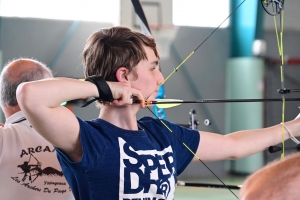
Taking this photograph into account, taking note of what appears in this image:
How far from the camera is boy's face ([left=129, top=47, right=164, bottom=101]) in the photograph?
1626 mm

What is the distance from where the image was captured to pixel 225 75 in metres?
7.63

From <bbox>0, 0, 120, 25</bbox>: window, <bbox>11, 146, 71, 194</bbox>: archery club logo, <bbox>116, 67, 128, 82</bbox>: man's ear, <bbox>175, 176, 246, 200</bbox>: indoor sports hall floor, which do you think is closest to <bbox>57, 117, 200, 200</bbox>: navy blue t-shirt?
<bbox>116, 67, 128, 82</bbox>: man's ear

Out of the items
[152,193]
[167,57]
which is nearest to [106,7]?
[167,57]

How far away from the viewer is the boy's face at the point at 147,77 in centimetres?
163

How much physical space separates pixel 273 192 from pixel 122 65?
0.99m

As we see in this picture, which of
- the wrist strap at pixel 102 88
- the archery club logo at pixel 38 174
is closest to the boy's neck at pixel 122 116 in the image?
the wrist strap at pixel 102 88

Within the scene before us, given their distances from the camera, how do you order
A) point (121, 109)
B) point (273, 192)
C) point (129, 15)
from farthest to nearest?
point (129, 15) < point (121, 109) < point (273, 192)

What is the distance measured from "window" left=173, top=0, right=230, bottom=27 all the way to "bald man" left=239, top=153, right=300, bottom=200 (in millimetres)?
6410

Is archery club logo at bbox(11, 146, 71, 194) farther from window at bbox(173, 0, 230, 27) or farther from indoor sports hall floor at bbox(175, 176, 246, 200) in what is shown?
window at bbox(173, 0, 230, 27)

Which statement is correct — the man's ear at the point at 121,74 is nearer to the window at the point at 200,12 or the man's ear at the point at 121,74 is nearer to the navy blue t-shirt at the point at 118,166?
the navy blue t-shirt at the point at 118,166

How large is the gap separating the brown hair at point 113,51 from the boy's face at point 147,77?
0.02 metres

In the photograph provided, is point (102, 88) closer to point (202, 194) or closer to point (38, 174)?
point (38, 174)

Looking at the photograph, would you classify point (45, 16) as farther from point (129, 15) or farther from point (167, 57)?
point (167, 57)

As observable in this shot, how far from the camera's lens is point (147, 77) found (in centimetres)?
163
